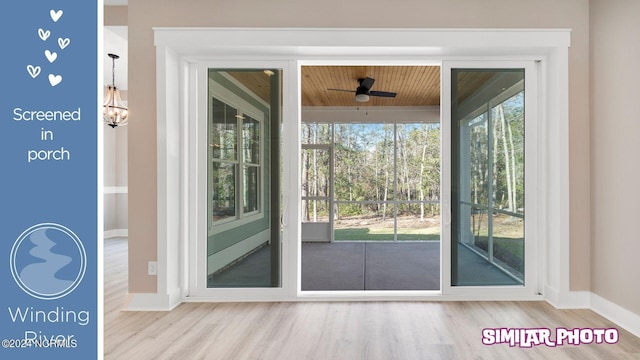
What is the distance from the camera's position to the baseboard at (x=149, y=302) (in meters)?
3.30

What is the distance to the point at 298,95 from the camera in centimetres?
357

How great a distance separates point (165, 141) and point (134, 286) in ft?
4.21

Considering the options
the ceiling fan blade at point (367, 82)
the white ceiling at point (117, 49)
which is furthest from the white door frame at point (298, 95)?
the ceiling fan blade at point (367, 82)

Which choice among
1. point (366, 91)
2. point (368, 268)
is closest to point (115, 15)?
point (366, 91)

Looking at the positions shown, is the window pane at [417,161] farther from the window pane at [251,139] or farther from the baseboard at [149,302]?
the baseboard at [149,302]

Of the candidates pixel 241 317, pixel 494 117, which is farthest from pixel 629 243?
pixel 241 317

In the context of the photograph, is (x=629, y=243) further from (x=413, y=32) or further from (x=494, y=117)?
(x=413, y=32)

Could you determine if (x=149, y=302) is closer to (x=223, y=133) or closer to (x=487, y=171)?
(x=223, y=133)

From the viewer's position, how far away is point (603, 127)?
3129 mm

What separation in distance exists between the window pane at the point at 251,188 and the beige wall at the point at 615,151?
2909mm

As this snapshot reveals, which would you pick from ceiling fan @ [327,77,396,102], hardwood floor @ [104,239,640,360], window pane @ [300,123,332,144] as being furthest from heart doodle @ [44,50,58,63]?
window pane @ [300,123,332,144]

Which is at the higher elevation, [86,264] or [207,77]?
[207,77]

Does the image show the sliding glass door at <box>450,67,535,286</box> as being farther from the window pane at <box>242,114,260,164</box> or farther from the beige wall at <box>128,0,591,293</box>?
the window pane at <box>242,114,260,164</box>

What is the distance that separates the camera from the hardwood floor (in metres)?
2.47
